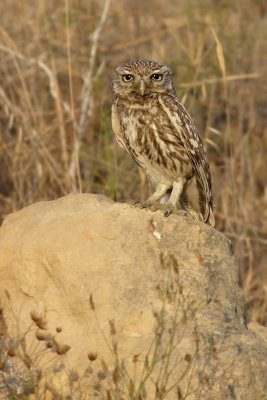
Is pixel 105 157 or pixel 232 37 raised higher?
pixel 232 37

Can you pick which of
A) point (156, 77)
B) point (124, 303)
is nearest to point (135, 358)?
point (124, 303)

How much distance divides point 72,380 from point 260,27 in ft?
20.4

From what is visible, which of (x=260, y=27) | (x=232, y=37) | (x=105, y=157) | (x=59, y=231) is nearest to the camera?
(x=59, y=231)

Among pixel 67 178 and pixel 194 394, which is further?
pixel 67 178

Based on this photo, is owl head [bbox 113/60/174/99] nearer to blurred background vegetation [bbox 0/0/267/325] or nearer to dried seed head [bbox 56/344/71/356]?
blurred background vegetation [bbox 0/0/267/325]

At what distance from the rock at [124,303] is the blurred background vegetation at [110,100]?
1.50 m

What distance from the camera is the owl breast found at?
531 centimetres

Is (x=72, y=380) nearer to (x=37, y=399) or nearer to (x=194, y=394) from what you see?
(x=37, y=399)

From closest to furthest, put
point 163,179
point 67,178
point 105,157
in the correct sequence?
point 163,179
point 67,178
point 105,157

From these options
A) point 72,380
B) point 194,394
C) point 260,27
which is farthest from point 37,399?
point 260,27

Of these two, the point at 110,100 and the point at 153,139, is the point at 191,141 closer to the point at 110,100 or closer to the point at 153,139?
the point at 153,139

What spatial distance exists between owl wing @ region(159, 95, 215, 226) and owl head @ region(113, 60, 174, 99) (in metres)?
Answer: 0.09

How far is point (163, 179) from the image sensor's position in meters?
5.53

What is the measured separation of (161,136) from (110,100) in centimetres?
275
